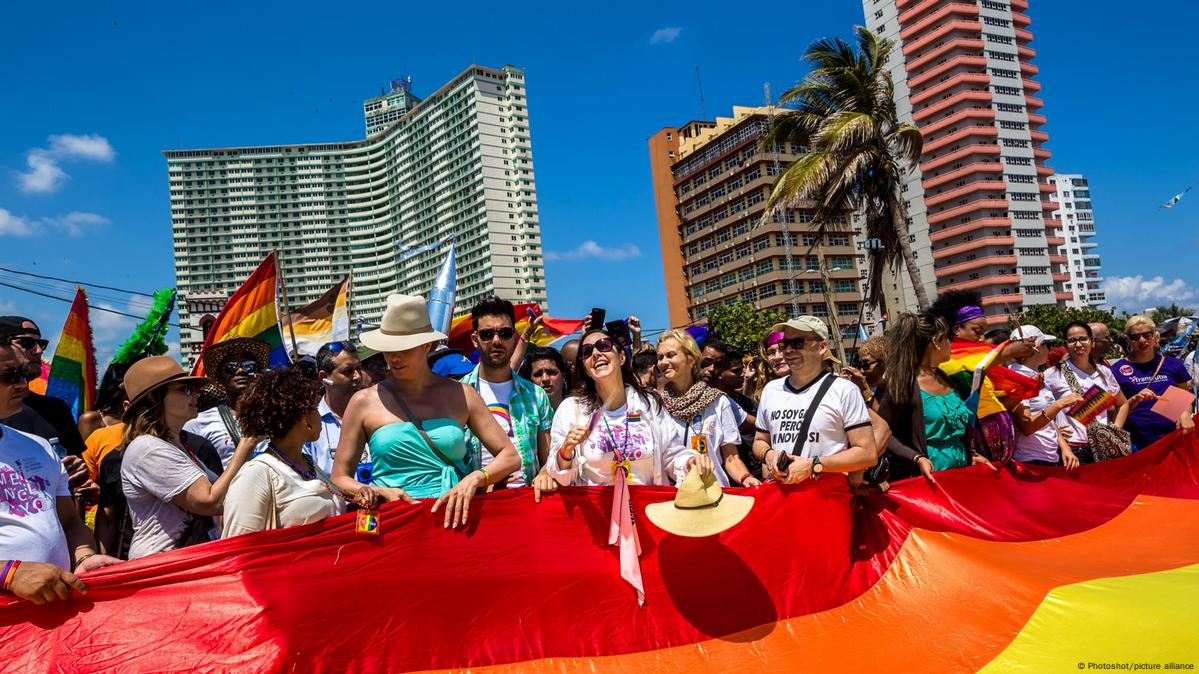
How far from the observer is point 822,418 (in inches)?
168

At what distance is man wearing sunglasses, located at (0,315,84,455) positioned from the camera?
169 inches

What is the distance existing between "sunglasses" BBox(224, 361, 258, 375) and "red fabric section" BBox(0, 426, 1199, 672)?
2228 millimetres

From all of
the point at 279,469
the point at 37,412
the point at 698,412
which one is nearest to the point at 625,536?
the point at 698,412

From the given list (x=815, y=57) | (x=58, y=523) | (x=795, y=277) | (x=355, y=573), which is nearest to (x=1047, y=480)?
(x=355, y=573)

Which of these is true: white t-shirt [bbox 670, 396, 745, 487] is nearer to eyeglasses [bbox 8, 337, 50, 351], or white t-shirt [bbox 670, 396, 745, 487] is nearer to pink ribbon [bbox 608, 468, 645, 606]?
pink ribbon [bbox 608, 468, 645, 606]

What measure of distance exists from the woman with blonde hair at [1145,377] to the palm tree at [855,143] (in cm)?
798

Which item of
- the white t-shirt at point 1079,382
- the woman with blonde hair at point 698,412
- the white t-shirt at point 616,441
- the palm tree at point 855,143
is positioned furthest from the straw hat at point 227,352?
the palm tree at point 855,143

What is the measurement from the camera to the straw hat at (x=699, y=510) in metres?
3.47

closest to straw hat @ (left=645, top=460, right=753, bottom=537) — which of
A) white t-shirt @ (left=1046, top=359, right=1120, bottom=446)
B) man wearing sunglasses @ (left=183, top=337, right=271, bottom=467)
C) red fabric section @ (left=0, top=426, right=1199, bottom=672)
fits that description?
red fabric section @ (left=0, top=426, right=1199, bottom=672)

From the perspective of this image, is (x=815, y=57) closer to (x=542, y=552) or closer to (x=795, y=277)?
(x=542, y=552)

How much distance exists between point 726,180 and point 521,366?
82630 millimetres

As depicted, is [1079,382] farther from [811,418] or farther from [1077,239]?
[1077,239]

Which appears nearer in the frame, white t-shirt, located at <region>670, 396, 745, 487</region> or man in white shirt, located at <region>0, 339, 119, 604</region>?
man in white shirt, located at <region>0, 339, 119, 604</region>

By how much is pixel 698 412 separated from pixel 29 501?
126 inches
